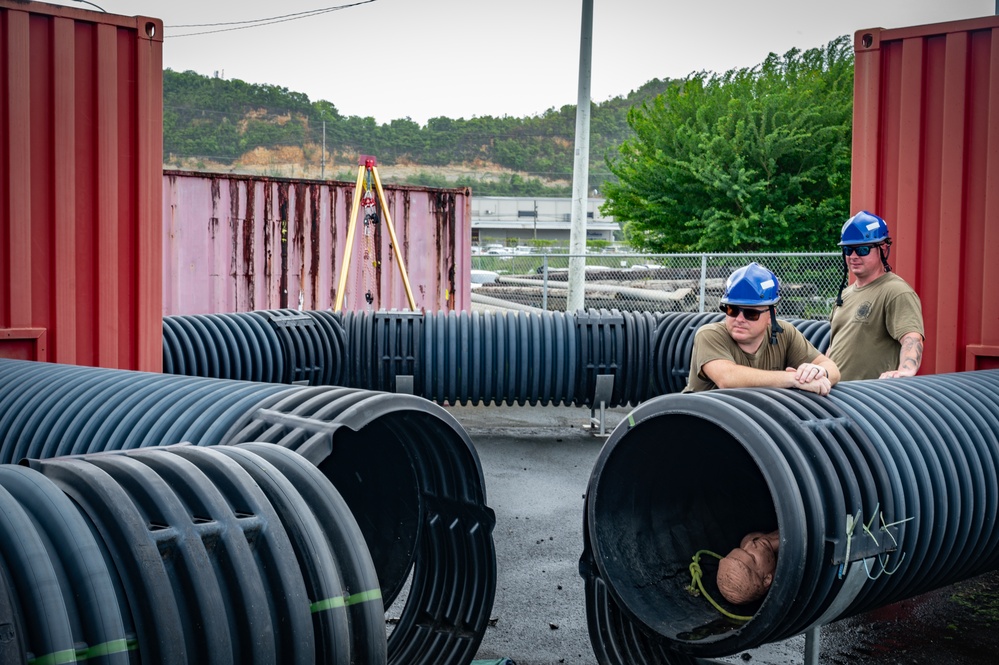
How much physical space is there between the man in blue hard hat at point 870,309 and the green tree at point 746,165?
15324 millimetres

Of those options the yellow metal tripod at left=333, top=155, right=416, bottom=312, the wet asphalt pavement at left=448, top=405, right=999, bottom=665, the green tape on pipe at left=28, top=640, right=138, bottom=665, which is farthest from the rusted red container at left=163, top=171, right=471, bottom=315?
the green tape on pipe at left=28, top=640, right=138, bottom=665

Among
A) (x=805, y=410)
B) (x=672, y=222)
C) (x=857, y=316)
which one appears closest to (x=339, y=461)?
(x=805, y=410)

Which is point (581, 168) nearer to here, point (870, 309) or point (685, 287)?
point (685, 287)

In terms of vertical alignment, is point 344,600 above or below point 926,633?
above

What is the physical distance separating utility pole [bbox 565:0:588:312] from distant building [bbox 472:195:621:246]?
50843 millimetres

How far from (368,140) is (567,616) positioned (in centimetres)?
7404

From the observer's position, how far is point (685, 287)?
56.9 ft

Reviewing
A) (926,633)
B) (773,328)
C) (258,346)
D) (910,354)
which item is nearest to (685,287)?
(258,346)

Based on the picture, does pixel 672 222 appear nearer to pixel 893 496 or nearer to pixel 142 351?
pixel 142 351

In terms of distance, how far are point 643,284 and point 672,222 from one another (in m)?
4.13

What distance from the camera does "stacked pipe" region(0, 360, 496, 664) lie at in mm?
3875

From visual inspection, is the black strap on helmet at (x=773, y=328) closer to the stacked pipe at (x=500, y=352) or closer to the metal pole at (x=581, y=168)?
the stacked pipe at (x=500, y=352)

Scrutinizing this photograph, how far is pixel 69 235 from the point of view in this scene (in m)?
5.82

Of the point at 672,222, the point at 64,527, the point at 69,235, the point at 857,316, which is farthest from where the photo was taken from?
the point at 672,222
